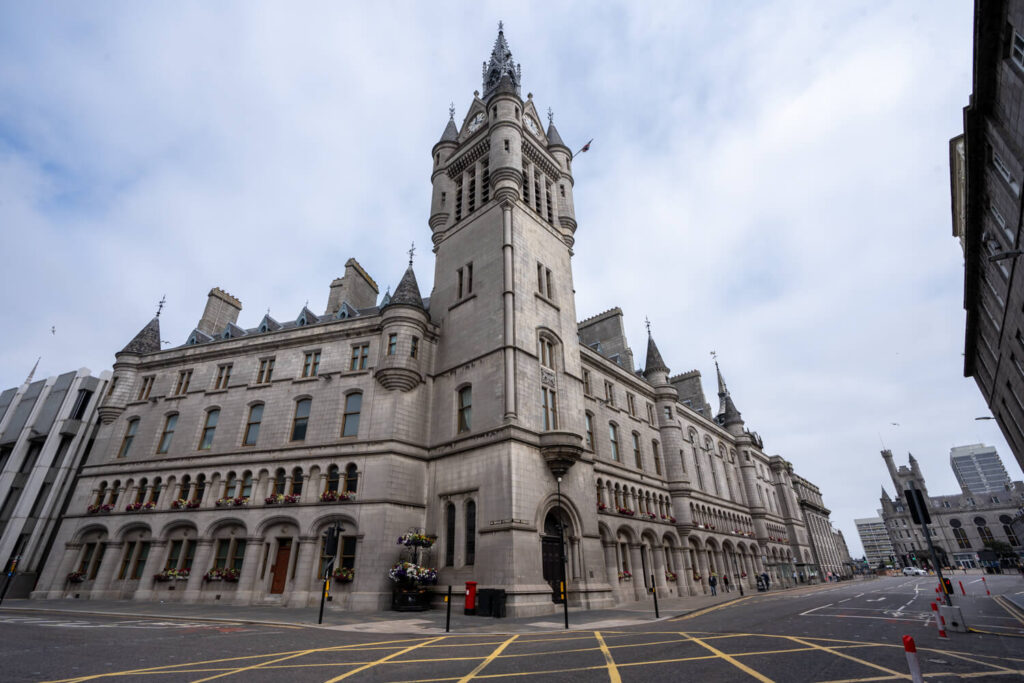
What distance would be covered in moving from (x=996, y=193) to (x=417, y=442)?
2578 cm

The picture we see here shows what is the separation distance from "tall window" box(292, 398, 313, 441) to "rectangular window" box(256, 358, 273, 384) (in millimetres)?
3135

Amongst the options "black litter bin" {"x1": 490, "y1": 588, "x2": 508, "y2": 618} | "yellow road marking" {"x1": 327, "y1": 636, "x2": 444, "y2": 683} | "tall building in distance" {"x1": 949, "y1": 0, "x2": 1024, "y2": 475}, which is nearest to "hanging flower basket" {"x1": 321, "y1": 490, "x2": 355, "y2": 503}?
"black litter bin" {"x1": 490, "y1": 588, "x2": 508, "y2": 618}

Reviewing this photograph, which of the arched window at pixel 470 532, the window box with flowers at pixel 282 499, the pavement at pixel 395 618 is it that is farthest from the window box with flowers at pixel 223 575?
the arched window at pixel 470 532

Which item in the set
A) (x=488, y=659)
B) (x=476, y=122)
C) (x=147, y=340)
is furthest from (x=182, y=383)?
(x=488, y=659)

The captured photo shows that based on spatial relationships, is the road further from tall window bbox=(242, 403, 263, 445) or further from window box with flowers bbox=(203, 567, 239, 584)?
tall window bbox=(242, 403, 263, 445)

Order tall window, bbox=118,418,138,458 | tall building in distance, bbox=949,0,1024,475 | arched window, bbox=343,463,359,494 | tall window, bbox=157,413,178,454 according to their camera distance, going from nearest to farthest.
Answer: tall building in distance, bbox=949,0,1024,475, arched window, bbox=343,463,359,494, tall window, bbox=157,413,178,454, tall window, bbox=118,418,138,458

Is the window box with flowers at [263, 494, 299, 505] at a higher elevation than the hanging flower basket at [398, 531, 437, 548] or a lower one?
higher

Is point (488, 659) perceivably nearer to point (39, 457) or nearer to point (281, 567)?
point (281, 567)

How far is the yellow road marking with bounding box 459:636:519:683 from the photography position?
7739mm

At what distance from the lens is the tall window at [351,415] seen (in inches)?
1014

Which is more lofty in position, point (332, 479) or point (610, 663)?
point (332, 479)

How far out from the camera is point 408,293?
2773 cm

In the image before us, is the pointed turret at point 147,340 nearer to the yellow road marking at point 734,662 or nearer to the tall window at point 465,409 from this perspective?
the tall window at point 465,409

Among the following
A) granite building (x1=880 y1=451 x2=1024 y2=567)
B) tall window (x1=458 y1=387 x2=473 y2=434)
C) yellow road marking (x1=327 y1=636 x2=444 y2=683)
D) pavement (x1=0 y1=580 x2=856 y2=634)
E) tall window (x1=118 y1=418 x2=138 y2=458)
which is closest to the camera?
yellow road marking (x1=327 y1=636 x2=444 y2=683)
